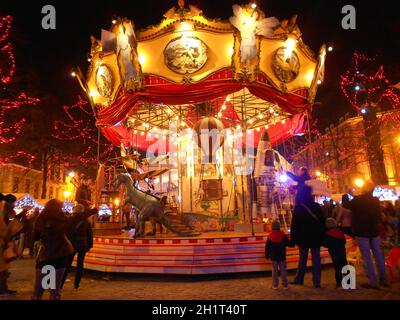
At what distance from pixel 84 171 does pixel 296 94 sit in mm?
30039

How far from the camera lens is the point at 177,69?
8.29 meters

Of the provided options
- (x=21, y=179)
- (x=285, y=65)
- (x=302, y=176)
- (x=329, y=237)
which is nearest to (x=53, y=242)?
(x=302, y=176)

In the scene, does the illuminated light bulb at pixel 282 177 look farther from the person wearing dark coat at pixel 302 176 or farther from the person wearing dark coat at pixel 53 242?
the person wearing dark coat at pixel 53 242

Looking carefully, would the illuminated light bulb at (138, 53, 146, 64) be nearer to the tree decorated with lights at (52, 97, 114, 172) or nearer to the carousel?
the carousel

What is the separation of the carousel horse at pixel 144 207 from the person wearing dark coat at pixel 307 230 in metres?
3.52

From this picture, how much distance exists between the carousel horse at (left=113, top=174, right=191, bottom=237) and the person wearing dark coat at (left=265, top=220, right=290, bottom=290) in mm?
3261

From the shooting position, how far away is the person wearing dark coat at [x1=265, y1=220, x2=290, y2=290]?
5.38m

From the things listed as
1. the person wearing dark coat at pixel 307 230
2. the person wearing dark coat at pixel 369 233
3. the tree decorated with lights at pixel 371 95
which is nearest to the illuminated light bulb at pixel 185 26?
the person wearing dark coat at pixel 307 230

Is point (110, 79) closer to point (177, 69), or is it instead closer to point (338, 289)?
point (177, 69)

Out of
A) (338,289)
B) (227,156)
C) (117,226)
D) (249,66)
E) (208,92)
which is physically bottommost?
(338,289)

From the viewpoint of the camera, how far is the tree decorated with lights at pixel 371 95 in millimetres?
21000
